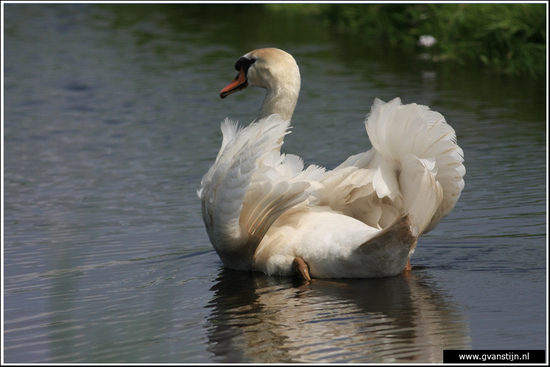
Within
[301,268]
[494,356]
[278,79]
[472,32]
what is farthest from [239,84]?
[472,32]

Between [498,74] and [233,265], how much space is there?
31.5 feet

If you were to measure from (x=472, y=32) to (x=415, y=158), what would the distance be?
414 inches

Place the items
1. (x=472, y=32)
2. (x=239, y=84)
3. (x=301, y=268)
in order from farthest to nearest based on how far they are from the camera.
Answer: (x=472, y=32) < (x=239, y=84) < (x=301, y=268)

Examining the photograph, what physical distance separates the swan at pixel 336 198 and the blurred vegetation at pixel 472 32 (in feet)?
28.3

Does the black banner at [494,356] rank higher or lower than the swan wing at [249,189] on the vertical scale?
lower

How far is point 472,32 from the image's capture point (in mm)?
15477

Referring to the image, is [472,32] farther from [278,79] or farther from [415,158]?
[415,158]

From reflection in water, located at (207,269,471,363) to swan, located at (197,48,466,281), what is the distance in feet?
0.55

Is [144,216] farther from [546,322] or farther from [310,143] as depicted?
[546,322]

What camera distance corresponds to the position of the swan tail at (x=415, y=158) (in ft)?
18.0

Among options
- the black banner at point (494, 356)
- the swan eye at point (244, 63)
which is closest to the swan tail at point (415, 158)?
the black banner at point (494, 356)

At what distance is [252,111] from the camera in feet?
42.0

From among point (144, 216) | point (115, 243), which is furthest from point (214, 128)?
point (115, 243)

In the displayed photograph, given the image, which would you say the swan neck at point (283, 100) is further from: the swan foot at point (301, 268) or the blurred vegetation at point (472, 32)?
the blurred vegetation at point (472, 32)
